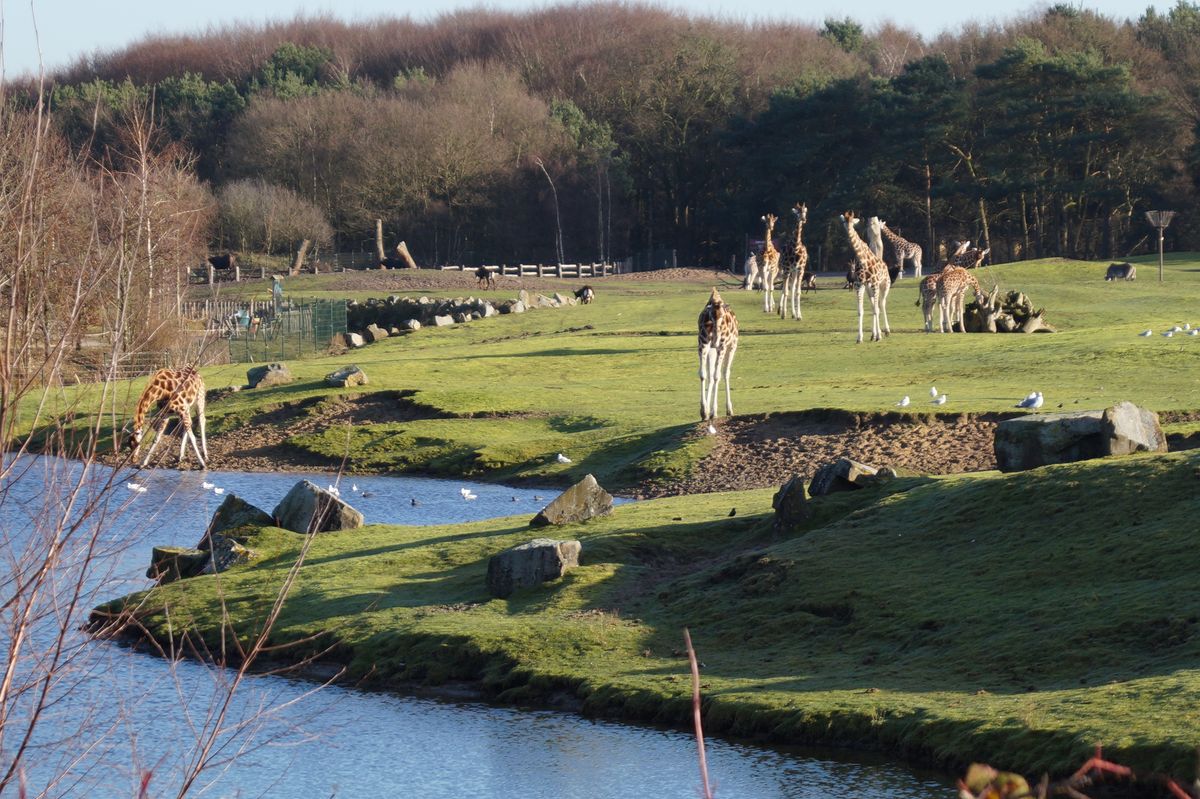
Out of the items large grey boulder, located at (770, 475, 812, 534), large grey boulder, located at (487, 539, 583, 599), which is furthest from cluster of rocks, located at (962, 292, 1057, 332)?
large grey boulder, located at (487, 539, 583, 599)

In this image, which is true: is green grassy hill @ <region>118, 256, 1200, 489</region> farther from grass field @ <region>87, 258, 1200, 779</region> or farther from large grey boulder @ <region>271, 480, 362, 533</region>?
large grey boulder @ <region>271, 480, 362, 533</region>

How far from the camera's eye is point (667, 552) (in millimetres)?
20844

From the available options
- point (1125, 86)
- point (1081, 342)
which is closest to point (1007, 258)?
point (1125, 86)

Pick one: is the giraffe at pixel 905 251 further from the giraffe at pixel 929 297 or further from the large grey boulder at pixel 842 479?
the large grey boulder at pixel 842 479

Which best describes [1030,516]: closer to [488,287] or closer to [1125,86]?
[488,287]

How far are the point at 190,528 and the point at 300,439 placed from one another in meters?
10.9

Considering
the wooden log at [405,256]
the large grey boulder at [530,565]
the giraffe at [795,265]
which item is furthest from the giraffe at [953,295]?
the wooden log at [405,256]

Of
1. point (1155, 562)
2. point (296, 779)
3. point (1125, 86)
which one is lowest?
point (296, 779)

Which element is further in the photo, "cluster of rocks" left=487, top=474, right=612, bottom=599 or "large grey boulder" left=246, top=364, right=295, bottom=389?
"large grey boulder" left=246, top=364, right=295, bottom=389

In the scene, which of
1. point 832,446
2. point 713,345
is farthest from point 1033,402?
point 713,345

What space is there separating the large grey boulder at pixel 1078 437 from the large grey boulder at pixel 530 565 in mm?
5951

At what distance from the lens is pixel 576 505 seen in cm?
2258

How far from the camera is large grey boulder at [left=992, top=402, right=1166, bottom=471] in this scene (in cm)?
1988

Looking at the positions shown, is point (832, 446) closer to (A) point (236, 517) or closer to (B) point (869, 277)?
(A) point (236, 517)
